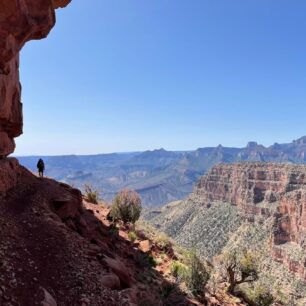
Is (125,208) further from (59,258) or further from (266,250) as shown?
(266,250)

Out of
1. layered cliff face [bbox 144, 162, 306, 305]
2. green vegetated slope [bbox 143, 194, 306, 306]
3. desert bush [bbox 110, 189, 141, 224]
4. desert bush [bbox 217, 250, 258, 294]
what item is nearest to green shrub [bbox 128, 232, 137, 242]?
desert bush [bbox 110, 189, 141, 224]

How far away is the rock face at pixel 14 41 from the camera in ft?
58.9

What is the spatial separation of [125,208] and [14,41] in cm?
1583

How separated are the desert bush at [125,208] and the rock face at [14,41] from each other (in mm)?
9698

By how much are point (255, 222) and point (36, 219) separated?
531 ft

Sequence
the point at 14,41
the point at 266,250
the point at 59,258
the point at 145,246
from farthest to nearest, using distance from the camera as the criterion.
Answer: the point at 266,250, the point at 145,246, the point at 14,41, the point at 59,258

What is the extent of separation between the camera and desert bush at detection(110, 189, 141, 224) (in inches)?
1158

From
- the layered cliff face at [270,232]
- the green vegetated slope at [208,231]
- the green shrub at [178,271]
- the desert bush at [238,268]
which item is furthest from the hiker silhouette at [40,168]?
the green vegetated slope at [208,231]

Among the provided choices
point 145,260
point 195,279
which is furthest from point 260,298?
point 145,260

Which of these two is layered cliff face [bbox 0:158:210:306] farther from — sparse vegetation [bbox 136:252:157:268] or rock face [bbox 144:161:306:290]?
rock face [bbox 144:161:306:290]

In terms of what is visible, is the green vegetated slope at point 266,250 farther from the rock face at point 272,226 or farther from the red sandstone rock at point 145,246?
the red sandstone rock at point 145,246

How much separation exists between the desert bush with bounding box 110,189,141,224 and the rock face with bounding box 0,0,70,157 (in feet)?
31.8

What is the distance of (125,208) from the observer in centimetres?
2998

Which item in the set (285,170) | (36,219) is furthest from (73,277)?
(285,170)
